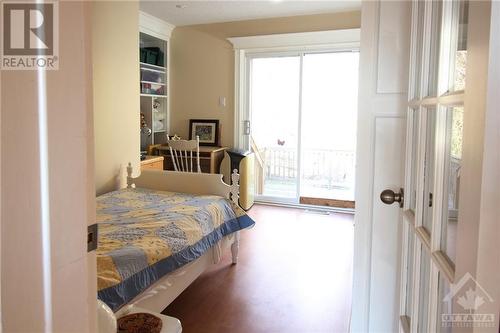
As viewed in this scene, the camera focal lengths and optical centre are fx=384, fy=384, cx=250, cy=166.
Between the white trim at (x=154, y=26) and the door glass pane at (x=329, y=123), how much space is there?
1.90 m

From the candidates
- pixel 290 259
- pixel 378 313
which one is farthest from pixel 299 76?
pixel 378 313

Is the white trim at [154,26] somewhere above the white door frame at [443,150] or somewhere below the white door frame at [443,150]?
above

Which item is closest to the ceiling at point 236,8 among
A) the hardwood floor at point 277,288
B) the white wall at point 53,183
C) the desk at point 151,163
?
the desk at point 151,163

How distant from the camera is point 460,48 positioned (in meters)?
0.70

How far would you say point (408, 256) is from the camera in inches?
44.6

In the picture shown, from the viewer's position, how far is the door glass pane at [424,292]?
88 centimetres

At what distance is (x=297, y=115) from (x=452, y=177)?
177 inches

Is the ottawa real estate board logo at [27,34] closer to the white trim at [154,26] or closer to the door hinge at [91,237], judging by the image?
the door hinge at [91,237]

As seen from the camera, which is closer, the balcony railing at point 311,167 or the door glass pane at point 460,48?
the door glass pane at point 460,48

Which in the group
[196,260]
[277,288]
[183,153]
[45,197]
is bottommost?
[277,288]

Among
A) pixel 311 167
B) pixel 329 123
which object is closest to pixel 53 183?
pixel 329 123

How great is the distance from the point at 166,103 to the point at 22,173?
5080mm

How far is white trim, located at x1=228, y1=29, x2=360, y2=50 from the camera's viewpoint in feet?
15.0

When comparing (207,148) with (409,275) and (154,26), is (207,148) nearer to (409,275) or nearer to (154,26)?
(154,26)
